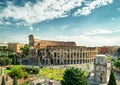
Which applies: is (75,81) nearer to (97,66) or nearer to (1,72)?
(97,66)

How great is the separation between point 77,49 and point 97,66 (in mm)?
53428

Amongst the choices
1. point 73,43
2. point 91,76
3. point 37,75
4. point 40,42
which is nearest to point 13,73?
point 37,75

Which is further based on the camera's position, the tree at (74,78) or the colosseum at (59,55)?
the colosseum at (59,55)

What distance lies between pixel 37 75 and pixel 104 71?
2457cm

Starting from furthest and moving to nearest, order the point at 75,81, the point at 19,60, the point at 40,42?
1. the point at 40,42
2. the point at 19,60
3. the point at 75,81

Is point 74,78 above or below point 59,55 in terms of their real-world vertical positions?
below

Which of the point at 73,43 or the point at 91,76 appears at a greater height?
the point at 73,43

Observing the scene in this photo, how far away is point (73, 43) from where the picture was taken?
511 ft

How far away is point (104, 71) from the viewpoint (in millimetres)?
72250

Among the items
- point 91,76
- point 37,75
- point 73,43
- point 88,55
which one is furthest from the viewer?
point 73,43

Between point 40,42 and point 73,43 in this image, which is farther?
point 73,43

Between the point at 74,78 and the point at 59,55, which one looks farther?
the point at 59,55

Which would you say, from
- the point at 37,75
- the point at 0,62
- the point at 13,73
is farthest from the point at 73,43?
the point at 13,73

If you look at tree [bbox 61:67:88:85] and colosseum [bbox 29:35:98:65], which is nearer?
tree [bbox 61:67:88:85]
